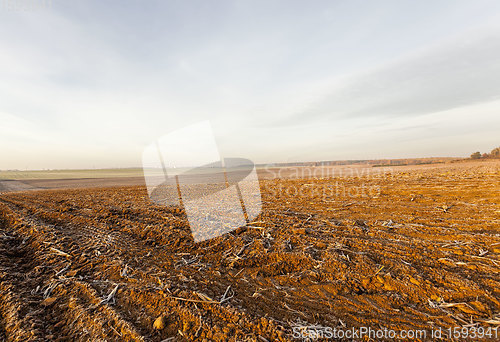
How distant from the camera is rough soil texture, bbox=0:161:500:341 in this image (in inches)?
82.9

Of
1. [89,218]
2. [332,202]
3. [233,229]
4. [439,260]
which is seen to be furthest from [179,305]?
[332,202]

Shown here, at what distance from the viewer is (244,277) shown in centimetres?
302

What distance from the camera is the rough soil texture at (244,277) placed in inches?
82.9

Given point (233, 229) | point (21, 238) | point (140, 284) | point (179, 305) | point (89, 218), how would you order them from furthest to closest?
point (89, 218) < point (233, 229) < point (21, 238) < point (140, 284) < point (179, 305)

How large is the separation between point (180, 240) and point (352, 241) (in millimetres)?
3576

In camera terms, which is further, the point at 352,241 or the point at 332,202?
the point at 332,202

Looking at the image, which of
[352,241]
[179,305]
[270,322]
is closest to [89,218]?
[179,305]

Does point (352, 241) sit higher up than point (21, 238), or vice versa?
point (21, 238)

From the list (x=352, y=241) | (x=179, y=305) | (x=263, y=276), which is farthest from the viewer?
(x=352, y=241)

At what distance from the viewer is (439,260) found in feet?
10.9

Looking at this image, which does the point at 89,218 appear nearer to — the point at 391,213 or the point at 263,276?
the point at 263,276
